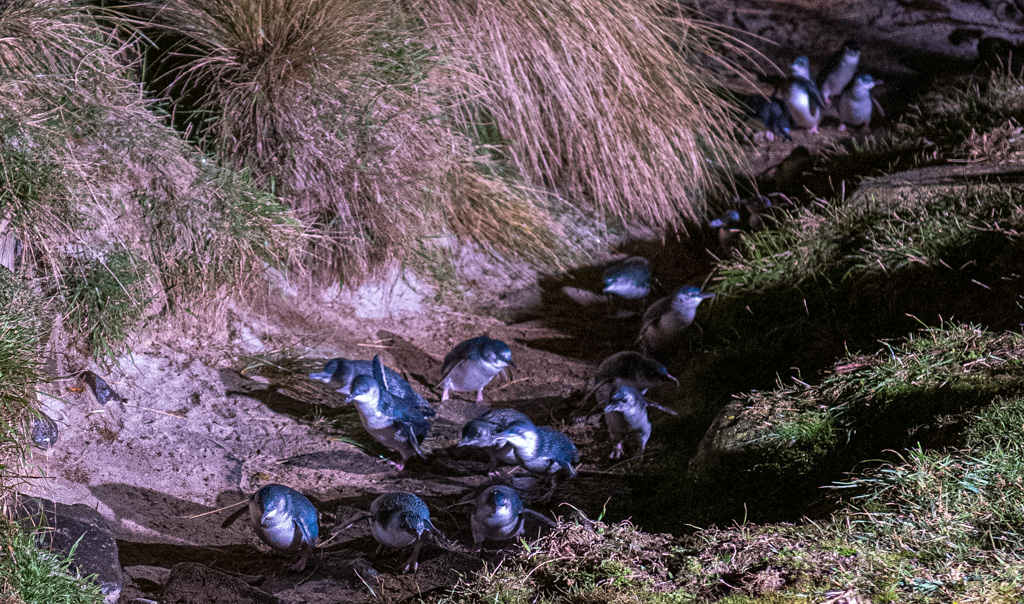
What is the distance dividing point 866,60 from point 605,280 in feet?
15.8

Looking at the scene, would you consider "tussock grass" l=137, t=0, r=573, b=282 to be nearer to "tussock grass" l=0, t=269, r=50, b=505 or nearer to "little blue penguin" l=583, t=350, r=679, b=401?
"little blue penguin" l=583, t=350, r=679, b=401

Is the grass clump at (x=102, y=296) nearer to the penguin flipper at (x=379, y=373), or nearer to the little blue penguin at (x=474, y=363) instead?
the penguin flipper at (x=379, y=373)

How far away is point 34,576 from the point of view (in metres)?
2.69

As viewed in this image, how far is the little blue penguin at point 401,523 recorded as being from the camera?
331 centimetres

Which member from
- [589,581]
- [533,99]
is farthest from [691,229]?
[589,581]

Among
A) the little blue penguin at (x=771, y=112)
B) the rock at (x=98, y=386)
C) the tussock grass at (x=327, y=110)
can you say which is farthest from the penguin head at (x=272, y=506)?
the little blue penguin at (x=771, y=112)

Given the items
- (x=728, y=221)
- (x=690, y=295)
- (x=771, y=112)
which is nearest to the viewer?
(x=690, y=295)

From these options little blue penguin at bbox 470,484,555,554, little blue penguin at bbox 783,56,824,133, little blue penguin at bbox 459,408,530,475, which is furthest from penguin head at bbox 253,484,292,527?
little blue penguin at bbox 783,56,824,133

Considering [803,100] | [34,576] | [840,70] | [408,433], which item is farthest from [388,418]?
A: [840,70]

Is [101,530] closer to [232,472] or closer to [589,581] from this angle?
[232,472]

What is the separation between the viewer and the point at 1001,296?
13.6 feet

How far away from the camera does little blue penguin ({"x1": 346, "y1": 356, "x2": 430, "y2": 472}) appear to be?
399 cm

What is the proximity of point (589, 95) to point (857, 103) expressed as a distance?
341cm

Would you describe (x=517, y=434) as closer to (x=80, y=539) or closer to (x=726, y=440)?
(x=726, y=440)
